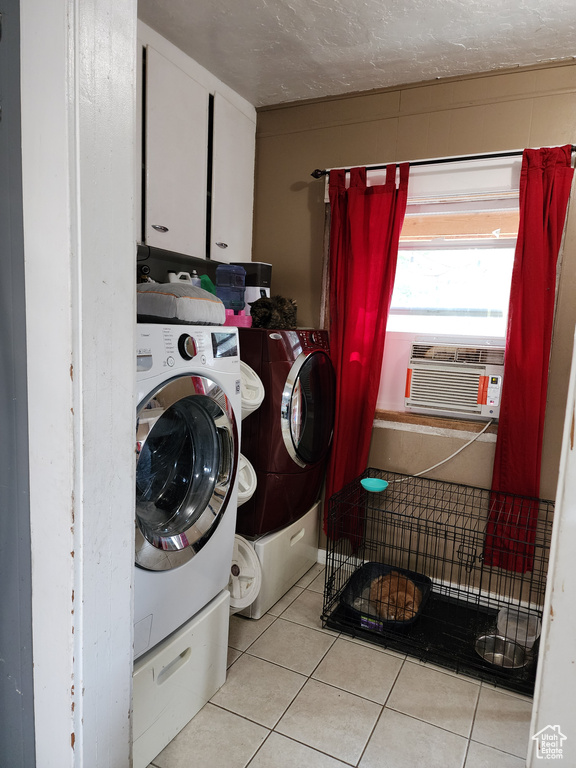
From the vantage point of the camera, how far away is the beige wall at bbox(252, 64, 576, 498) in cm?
214

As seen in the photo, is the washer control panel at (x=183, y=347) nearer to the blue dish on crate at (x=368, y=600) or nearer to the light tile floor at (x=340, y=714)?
the light tile floor at (x=340, y=714)

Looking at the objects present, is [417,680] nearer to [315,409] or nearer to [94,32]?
[315,409]

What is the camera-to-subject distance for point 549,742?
659 millimetres

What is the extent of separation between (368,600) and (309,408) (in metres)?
0.89

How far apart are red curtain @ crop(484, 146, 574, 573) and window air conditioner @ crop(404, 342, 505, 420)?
0.10 metres

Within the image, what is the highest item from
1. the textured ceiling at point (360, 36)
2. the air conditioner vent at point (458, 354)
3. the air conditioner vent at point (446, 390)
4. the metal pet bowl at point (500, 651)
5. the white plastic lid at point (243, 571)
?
the textured ceiling at point (360, 36)

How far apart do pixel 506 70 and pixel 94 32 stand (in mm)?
1969

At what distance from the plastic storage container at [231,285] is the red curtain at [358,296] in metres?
0.45

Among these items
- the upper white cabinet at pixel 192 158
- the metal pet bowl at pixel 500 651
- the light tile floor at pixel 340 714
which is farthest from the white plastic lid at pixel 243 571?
the upper white cabinet at pixel 192 158

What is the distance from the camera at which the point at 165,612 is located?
141cm

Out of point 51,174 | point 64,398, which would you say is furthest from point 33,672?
point 51,174

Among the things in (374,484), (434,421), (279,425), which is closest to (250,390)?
(279,425)

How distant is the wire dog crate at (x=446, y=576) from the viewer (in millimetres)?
2014

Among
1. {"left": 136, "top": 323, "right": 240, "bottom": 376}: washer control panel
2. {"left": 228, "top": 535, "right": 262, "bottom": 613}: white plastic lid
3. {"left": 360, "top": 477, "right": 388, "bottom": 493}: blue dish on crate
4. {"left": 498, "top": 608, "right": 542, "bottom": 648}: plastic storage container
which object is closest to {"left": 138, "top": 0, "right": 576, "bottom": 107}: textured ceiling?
{"left": 136, "top": 323, "right": 240, "bottom": 376}: washer control panel
